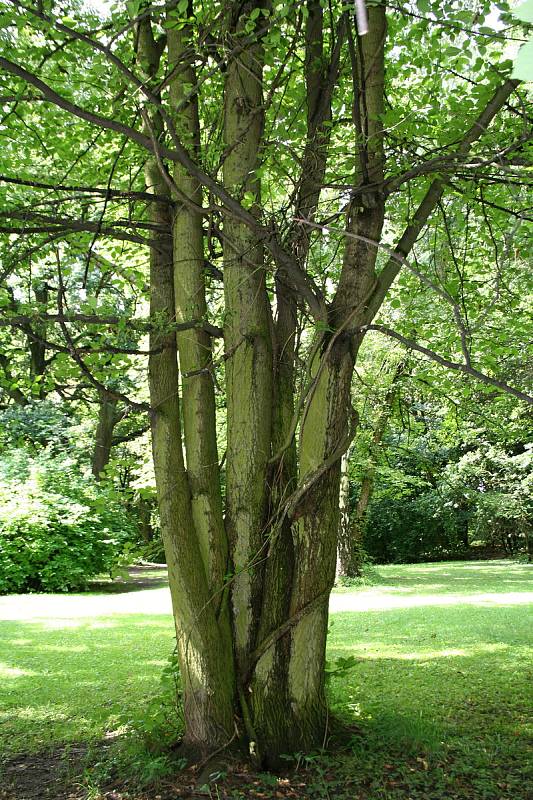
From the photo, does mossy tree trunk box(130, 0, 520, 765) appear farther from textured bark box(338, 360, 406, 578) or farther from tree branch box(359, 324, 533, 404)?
textured bark box(338, 360, 406, 578)

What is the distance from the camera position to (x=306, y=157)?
13.8ft

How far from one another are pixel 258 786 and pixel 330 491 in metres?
1.58

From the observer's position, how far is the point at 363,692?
218 inches

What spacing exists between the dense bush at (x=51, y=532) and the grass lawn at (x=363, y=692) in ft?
4.26

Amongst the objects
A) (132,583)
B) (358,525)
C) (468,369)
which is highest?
(468,369)

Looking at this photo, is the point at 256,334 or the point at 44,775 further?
the point at 256,334

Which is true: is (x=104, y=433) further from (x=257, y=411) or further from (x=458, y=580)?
(x=257, y=411)

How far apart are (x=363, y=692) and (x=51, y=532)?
852 cm

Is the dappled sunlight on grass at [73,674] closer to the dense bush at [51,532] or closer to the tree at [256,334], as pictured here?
the tree at [256,334]

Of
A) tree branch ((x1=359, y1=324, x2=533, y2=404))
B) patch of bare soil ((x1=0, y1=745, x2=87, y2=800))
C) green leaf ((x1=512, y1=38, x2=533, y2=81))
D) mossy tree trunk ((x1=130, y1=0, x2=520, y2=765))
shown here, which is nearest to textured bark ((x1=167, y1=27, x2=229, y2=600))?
mossy tree trunk ((x1=130, y1=0, x2=520, y2=765))

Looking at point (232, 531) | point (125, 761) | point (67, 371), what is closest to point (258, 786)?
point (125, 761)

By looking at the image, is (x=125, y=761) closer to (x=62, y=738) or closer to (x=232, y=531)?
(x=62, y=738)

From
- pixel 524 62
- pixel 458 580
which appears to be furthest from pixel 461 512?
pixel 524 62

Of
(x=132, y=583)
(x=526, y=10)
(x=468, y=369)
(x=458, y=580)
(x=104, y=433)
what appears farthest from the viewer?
(x=104, y=433)
